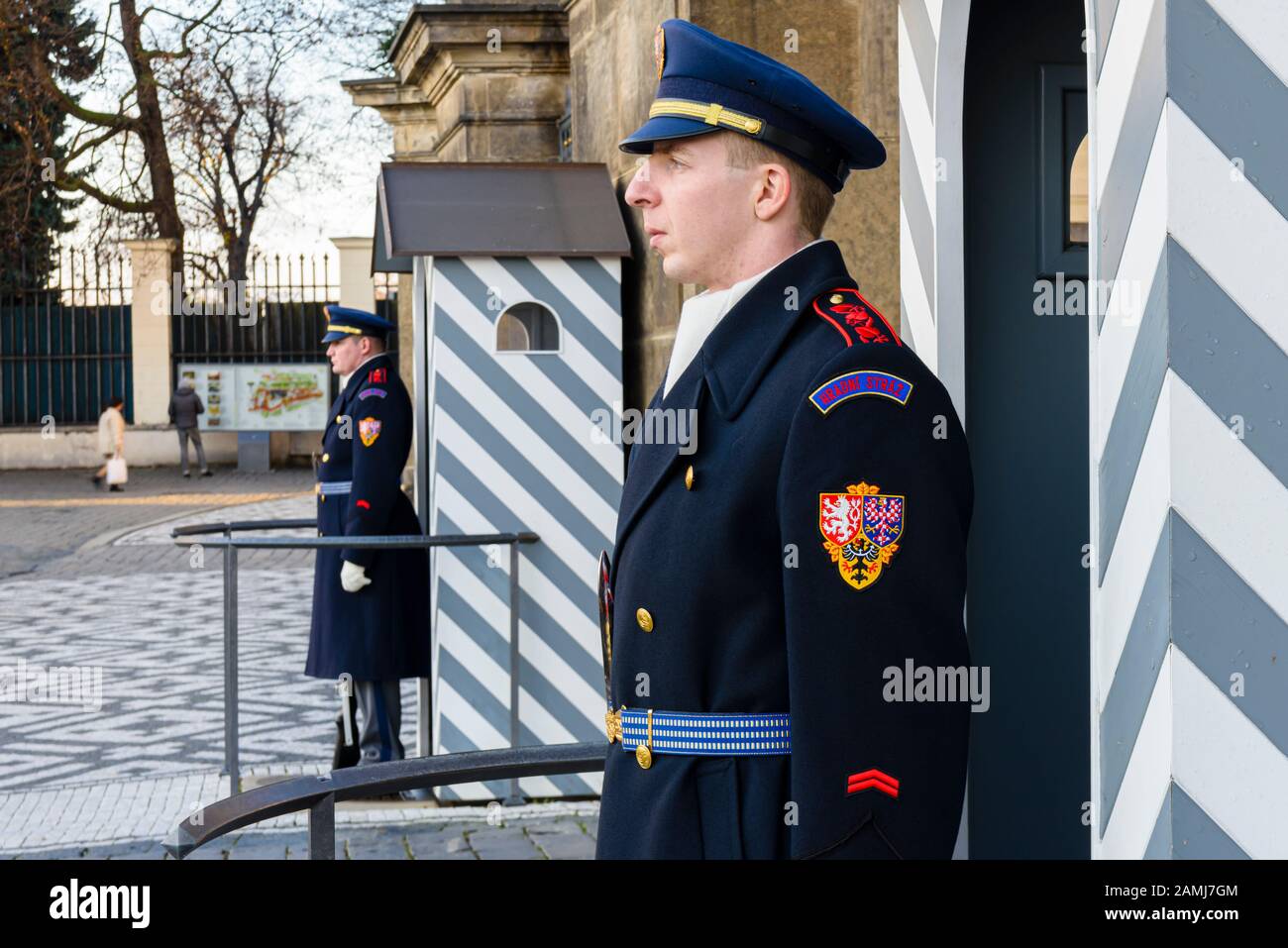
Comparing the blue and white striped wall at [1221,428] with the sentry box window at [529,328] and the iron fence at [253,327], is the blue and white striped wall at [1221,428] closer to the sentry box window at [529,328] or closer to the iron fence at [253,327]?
the sentry box window at [529,328]

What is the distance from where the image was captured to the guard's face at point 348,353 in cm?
733

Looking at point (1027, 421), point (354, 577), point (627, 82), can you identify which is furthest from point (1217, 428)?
point (354, 577)

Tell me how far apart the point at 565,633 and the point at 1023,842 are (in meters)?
3.10

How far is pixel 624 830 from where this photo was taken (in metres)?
2.30

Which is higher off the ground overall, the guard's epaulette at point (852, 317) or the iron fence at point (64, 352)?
the iron fence at point (64, 352)

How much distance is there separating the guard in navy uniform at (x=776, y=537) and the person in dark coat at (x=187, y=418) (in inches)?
967

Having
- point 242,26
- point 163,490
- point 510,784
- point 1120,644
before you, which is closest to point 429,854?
point 510,784

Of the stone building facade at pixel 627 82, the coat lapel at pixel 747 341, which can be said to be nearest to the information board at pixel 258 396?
the stone building facade at pixel 627 82

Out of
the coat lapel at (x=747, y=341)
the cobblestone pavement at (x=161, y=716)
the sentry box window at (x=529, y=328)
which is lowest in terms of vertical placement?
the cobblestone pavement at (x=161, y=716)

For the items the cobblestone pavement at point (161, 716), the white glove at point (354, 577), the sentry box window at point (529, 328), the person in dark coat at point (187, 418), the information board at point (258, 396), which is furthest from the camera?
the information board at point (258, 396)

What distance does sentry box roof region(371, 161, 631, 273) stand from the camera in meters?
6.30

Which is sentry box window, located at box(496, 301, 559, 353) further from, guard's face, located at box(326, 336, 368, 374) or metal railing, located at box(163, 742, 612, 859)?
metal railing, located at box(163, 742, 612, 859)

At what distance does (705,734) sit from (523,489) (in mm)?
4232

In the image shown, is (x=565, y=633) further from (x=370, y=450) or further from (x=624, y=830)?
(x=624, y=830)
